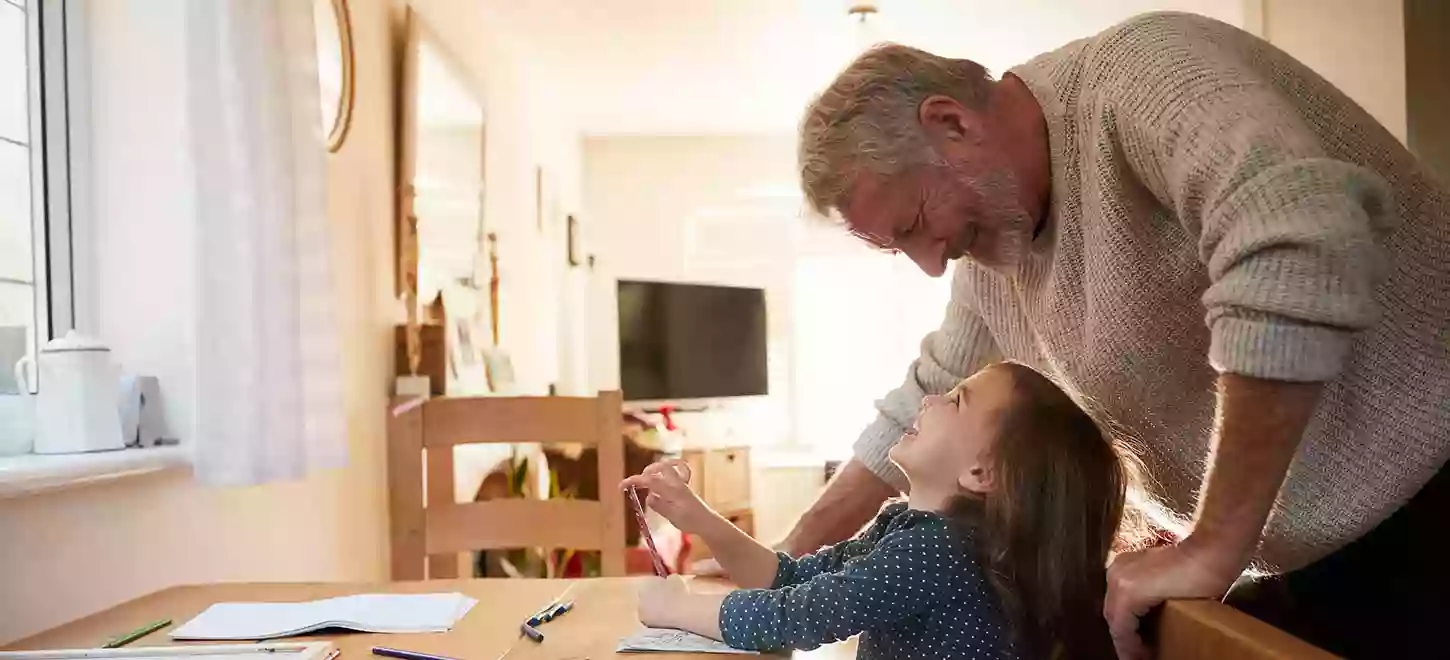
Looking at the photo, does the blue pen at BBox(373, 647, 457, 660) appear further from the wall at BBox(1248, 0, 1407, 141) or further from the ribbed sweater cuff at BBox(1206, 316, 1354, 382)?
the wall at BBox(1248, 0, 1407, 141)

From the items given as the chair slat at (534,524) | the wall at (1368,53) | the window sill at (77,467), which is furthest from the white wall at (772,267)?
the window sill at (77,467)

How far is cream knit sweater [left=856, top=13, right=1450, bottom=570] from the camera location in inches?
33.0

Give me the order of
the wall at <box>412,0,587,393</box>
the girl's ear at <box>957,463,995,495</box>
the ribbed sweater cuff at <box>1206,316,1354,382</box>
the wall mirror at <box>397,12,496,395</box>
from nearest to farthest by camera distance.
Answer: the ribbed sweater cuff at <box>1206,316,1354,382</box> < the girl's ear at <box>957,463,995,495</box> < the wall mirror at <box>397,12,496,395</box> < the wall at <box>412,0,587,393</box>

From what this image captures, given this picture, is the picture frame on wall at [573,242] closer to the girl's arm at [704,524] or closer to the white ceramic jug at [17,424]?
the white ceramic jug at [17,424]

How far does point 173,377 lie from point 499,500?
65cm

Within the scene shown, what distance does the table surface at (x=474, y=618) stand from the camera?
1.16 meters

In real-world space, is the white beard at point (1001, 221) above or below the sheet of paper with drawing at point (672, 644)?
above

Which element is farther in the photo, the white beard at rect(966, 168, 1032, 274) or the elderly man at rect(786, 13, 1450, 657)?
the white beard at rect(966, 168, 1032, 274)

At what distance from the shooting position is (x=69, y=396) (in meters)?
1.50

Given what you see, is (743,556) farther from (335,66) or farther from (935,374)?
(335,66)

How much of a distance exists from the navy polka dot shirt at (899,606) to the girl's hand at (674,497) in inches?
7.0

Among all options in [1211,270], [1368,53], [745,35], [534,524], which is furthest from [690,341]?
[1211,270]

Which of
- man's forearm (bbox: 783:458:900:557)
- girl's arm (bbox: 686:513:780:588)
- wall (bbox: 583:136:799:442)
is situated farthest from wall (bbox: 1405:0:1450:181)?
wall (bbox: 583:136:799:442)

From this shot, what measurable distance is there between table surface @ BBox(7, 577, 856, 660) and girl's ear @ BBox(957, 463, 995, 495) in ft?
1.02
